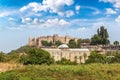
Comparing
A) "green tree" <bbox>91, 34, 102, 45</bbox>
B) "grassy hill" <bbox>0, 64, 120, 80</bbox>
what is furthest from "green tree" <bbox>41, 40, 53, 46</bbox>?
"grassy hill" <bbox>0, 64, 120, 80</bbox>

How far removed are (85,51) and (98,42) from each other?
17141 millimetres

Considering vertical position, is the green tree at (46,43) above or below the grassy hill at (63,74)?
above

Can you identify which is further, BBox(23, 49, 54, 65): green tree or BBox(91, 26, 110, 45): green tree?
BBox(91, 26, 110, 45): green tree

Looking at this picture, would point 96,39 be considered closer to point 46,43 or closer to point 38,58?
point 46,43

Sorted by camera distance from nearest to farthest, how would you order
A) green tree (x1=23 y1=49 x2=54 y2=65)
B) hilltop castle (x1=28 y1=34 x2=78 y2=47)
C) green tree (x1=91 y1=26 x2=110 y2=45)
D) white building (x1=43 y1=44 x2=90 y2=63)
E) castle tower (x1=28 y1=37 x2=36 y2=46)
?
green tree (x1=23 y1=49 x2=54 y2=65), white building (x1=43 y1=44 x2=90 y2=63), green tree (x1=91 y1=26 x2=110 y2=45), hilltop castle (x1=28 y1=34 x2=78 y2=47), castle tower (x1=28 y1=37 x2=36 y2=46)

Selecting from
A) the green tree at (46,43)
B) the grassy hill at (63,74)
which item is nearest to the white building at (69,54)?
the green tree at (46,43)

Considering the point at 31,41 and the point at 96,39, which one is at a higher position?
the point at 31,41

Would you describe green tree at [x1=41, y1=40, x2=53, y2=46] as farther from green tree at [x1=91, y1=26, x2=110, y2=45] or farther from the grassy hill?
the grassy hill

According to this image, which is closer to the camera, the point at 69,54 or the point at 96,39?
the point at 69,54

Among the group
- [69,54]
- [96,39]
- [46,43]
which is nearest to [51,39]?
[46,43]

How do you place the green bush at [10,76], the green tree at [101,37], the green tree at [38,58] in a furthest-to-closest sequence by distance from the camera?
the green tree at [101,37]
the green tree at [38,58]
the green bush at [10,76]

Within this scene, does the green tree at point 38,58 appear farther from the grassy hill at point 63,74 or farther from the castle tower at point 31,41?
the castle tower at point 31,41

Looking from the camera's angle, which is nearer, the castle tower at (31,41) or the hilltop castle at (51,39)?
the hilltop castle at (51,39)

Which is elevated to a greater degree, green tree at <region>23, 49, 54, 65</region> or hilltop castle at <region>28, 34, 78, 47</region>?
hilltop castle at <region>28, 34, 78, 47</region>
